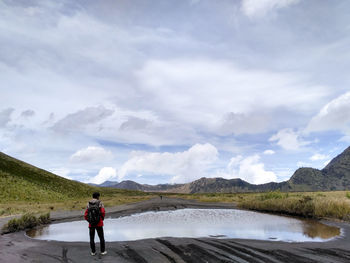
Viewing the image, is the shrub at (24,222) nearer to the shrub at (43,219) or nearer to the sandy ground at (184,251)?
the shrub at (43,219)

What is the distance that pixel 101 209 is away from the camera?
1354cm

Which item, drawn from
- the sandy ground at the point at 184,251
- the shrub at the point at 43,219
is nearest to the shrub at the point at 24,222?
the shrub at the point at 43,219

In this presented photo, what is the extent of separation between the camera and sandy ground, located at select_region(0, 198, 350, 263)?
41.5ft

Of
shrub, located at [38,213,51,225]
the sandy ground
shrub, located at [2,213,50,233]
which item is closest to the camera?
the sandy ground

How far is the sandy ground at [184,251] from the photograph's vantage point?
12.7 m

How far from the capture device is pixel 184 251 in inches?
553

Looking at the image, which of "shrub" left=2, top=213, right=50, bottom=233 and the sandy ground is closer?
the sandy ground

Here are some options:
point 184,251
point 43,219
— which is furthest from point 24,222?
point 184,251

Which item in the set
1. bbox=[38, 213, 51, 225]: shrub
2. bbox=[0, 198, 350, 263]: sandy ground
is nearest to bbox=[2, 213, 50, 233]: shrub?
bbox=[38, 213, 51, 225]: shrub

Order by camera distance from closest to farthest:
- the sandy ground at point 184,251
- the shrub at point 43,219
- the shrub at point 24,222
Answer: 1. the sandy ground at point 184,251
2. the shrub at point 24,222
3. the shrub at point 43,219

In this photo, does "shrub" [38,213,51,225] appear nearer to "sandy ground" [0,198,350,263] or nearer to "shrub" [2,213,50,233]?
"shrub" [2,213,50,233]

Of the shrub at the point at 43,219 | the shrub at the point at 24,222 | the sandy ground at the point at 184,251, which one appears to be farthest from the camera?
the shrub at the point at 43,219

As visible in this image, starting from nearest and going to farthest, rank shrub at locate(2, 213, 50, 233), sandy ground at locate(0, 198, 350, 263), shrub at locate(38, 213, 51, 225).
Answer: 1. sandy ground at locate(0, 198, 350, 263)
2. shrub at locate(2, 213, 50, 233)
3. shrub at locate(38, 213, 51, 225)

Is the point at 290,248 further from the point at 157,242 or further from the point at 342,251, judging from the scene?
the point at 157,242
